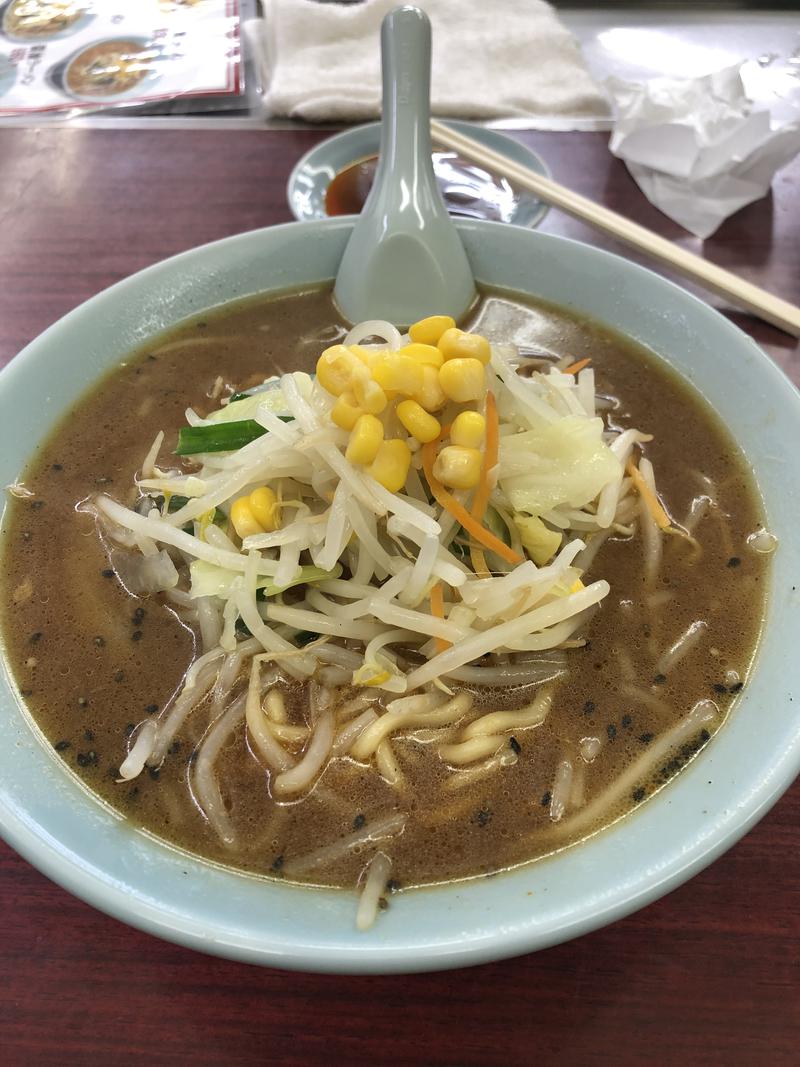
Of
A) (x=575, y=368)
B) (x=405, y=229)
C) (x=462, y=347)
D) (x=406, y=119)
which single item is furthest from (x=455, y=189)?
(x=462, y=347)

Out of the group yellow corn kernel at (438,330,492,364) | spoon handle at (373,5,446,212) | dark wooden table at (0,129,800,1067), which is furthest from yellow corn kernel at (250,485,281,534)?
spoon handle at (373,5,446,212)

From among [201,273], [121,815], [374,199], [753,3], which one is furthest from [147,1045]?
[753,3]

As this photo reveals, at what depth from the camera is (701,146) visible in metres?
2.31

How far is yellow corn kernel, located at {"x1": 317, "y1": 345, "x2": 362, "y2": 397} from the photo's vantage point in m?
1.19

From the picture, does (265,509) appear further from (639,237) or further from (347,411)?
(639,237)

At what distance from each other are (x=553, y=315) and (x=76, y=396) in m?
1.05

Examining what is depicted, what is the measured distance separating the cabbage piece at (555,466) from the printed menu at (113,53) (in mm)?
2192

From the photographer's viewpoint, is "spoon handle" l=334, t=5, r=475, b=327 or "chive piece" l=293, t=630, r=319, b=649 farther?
"spoon handle" l=334, t=5, r=475, b=327

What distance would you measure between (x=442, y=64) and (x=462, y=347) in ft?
7.00

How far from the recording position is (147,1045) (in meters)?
1.02

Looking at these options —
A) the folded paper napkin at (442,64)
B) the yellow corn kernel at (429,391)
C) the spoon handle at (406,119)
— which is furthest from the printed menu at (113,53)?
the yellow corn kernel at (429,391)

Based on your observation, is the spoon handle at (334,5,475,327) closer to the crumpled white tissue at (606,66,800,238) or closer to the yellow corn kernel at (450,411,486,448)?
the yellow corn kernel at (450,411,486,448)

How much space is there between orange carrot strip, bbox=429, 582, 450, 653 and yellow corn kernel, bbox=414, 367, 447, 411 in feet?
0.91

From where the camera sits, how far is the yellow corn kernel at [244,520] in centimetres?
127
